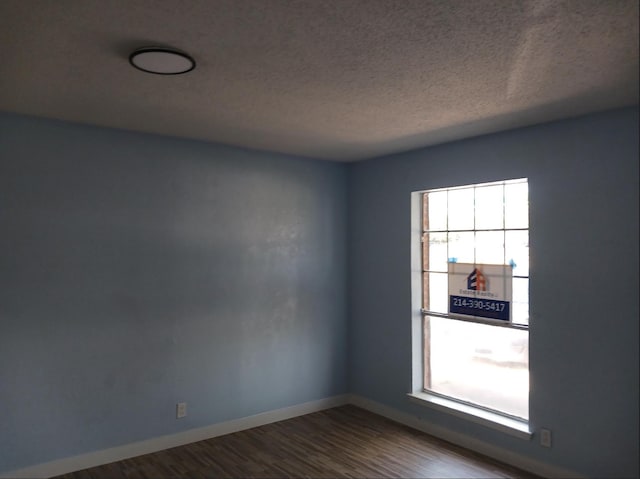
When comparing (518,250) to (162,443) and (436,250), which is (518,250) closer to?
(436,250)

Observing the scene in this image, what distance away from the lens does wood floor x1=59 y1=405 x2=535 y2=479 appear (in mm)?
3301

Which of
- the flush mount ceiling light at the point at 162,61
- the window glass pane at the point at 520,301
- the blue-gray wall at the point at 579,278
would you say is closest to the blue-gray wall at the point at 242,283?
the blue-gray wall at the point at 579,278

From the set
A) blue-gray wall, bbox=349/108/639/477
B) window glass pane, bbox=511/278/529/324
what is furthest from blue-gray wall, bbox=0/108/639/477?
window glass pane, bbox=511/278/529/324

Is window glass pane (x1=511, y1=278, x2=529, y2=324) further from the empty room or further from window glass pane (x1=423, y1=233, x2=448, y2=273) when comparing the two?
window glass pane (x1=423, y1=233, x2=448, y2=273)

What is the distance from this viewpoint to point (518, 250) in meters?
3.54

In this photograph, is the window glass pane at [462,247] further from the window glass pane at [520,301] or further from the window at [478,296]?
the window glass pane at [520,301]

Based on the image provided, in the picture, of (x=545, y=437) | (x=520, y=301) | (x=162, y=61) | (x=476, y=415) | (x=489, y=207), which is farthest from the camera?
(x=489, y=207)

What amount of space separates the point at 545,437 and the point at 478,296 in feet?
3.74

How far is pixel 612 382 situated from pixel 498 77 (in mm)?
2101

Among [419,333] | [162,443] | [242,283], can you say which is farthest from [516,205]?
[162,443]

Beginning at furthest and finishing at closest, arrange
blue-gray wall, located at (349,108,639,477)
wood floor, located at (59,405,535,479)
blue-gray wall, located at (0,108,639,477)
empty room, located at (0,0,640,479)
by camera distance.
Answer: wood floor, located at (59,405,535,479), blue-gray wall, located at (0,108,639,477), blue-gray wall, located at (349,108,639,477), empty room, located at (0,0,640,479)

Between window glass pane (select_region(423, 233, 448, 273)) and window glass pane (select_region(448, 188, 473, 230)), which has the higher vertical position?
window glass pane (select_region(448, 188, 473, 230))

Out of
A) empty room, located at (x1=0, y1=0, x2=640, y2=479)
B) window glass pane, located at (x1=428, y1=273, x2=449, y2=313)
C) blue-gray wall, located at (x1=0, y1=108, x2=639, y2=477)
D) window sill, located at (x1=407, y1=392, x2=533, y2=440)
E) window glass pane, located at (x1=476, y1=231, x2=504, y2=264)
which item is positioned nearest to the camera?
empty room, located at (x1=0, y1=0, x2=640, y2=479)

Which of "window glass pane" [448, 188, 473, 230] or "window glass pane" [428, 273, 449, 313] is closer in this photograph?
"window glass pane" [448, 188, 473, 230]
